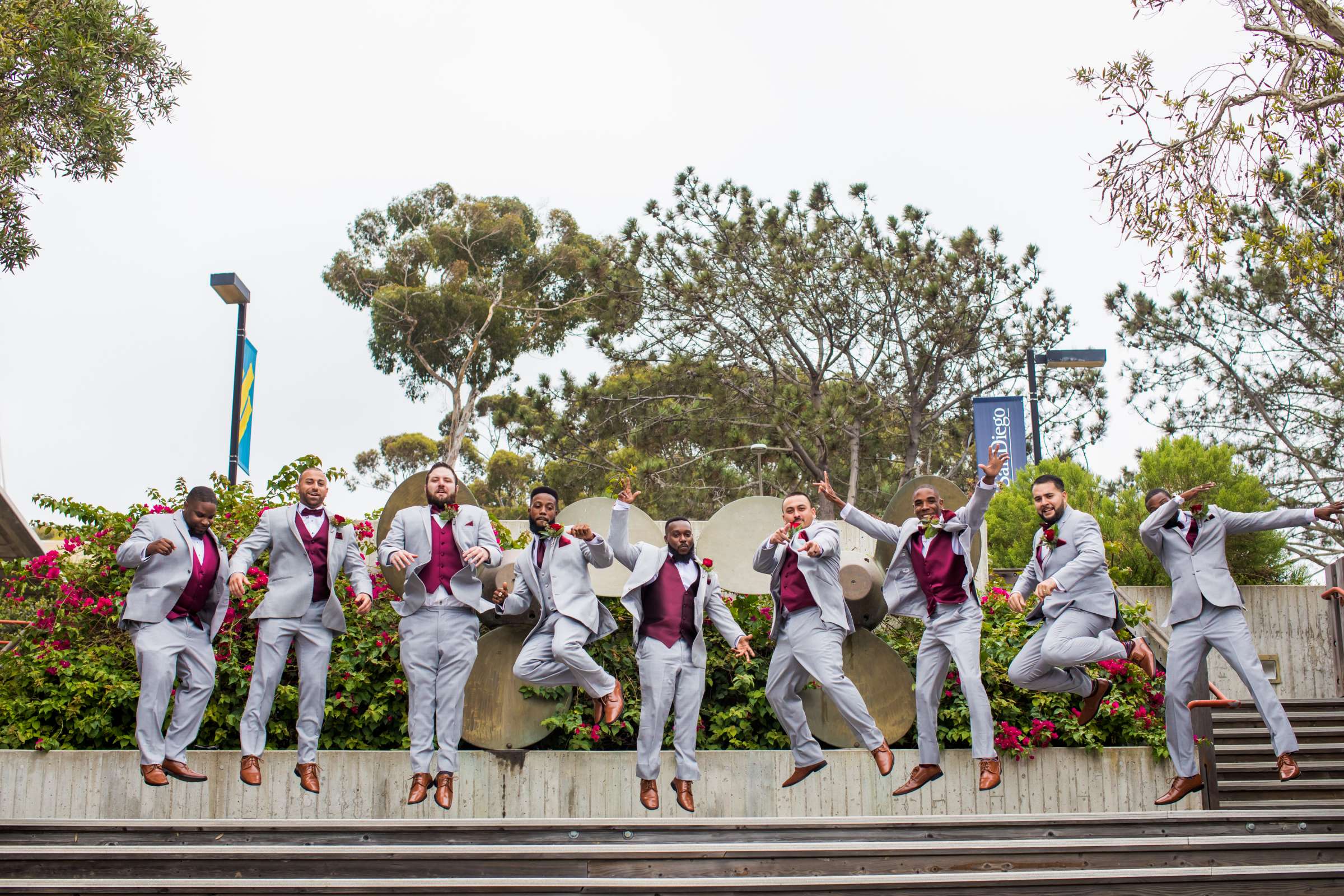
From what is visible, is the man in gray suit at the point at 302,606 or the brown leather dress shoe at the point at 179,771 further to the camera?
the man in gray suit at the point at 302,606

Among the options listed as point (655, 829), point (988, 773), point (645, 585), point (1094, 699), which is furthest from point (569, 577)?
point (1094, 699)

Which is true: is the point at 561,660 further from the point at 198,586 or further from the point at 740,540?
the point at 198,586

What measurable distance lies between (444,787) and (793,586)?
102 inches

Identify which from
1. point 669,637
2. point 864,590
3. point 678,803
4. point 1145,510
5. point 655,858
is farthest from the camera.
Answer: point 1145,510

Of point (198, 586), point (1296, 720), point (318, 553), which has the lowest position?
point (1296, 720)

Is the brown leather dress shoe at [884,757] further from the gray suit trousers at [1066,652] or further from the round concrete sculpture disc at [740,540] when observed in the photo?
the round concrete sculpture disc at [740,540]

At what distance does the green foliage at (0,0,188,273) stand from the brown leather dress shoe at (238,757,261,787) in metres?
12.0

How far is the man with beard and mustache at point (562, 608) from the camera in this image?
7.77 m

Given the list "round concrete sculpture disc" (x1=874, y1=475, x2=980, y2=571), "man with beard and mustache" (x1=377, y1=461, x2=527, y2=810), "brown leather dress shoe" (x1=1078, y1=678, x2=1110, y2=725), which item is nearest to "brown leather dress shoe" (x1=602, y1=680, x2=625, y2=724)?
"man with beard and mustache" (x1=377, y1=461, x2=527, y2=810)

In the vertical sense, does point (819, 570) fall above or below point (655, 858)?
above

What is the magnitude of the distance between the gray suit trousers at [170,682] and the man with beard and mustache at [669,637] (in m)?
2.73

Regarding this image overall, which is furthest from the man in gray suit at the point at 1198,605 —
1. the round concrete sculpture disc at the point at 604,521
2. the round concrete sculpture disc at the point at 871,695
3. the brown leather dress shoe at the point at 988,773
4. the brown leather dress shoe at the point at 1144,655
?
the round concrete sculpture disc at the point at 604,521

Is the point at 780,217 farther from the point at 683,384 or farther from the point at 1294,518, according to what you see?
the point at 1294,518

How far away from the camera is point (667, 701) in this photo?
7750mm
